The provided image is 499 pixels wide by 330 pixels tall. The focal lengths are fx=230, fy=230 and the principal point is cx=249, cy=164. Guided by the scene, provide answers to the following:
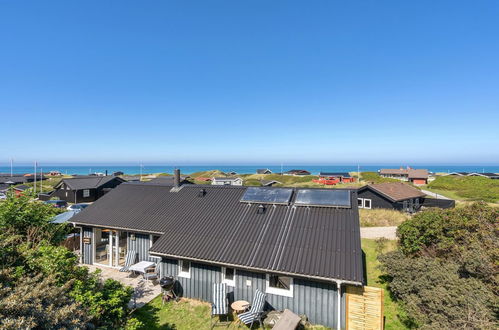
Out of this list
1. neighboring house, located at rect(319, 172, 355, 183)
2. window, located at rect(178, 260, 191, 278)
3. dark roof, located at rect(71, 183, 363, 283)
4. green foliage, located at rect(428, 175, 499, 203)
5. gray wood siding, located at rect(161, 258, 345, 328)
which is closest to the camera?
gray wood siding, located at rect(161, 258, 345, 328)

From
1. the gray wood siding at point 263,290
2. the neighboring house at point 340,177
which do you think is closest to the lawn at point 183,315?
the gray wood siding at point 263,290

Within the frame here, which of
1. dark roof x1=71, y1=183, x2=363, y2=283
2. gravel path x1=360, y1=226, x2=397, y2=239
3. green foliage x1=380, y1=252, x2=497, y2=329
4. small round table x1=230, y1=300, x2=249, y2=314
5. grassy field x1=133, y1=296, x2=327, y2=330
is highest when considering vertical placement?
dark roof x1=71, y1=183, x2=363, y2=283

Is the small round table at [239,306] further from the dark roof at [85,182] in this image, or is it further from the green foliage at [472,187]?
the green foliage at [472,187]

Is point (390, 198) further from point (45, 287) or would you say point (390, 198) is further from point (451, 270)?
point (45, 287)

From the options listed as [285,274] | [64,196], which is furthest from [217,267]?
[64,196]

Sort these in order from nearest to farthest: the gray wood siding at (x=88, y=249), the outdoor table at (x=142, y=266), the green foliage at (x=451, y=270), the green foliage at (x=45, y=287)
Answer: the green foliage at (x=45, y=287) → the green foliage at (x=451, y=270) → the outdoor table at (x=142, y=266) → the gray wood siding at (x=88, y=249)

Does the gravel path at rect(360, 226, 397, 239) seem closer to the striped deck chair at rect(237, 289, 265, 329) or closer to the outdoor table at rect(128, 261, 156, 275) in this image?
the striped deck chair at rect(237, 289, 265, 329)

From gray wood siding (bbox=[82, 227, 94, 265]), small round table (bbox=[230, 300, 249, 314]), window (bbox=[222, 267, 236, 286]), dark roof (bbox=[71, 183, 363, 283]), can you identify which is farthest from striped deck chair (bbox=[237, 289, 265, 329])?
gray wood siding (bbox=[82, 227, 94, 265])

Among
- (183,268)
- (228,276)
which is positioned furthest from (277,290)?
(183,268)
